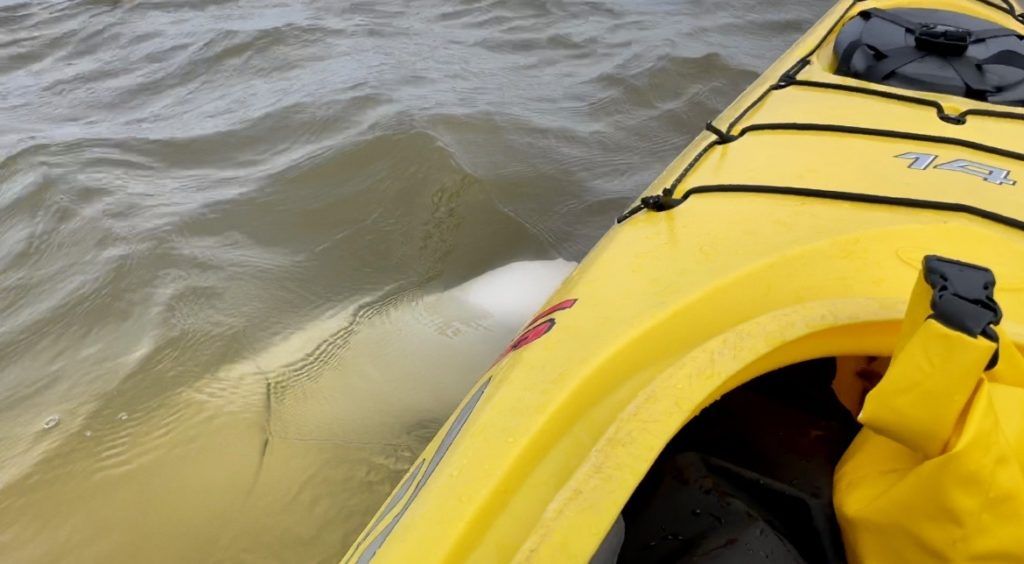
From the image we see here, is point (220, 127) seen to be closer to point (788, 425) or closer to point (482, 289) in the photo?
point (482, 289)

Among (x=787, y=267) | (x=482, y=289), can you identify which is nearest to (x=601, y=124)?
(x=482, y=289)

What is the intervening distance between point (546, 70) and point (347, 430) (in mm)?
3517

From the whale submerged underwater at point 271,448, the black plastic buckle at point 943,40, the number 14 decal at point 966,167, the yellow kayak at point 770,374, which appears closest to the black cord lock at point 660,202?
the yellow kayak at point 770,374

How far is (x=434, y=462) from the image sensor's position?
1.26 meters

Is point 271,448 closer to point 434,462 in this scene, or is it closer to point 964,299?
point 434,462

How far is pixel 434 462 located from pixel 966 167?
4.72ft

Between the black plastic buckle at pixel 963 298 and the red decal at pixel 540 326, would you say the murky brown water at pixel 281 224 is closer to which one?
the red decal at pixel 540 326

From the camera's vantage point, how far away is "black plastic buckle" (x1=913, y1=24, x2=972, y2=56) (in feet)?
7.82

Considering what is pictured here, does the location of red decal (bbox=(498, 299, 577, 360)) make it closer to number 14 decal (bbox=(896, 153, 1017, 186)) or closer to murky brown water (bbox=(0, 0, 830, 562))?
murky brown water (bbox=(0, 0, 830, 562))

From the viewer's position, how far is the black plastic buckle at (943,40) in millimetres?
2383

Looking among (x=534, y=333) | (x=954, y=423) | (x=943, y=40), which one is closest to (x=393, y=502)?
(x=534, y=333)

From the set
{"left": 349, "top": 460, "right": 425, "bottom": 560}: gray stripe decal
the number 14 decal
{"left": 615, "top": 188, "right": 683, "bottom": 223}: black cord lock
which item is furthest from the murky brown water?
the number 14 decal

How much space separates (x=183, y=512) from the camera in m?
1.96

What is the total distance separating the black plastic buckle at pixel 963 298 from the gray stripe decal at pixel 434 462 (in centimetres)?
73
